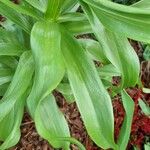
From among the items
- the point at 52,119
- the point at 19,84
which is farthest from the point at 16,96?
the point at 52,119

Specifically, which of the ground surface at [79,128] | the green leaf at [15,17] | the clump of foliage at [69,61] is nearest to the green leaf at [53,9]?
the clump of foliage at [69,61]

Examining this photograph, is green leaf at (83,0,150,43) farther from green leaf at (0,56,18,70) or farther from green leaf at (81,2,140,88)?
green leaf at (0,56,18,70)

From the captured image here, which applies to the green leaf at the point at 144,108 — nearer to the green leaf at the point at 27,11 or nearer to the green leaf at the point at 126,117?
the green leaf at the point at 126,117

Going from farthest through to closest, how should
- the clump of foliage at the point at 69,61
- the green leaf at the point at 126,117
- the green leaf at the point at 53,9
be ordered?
the green leaf at the point at 126,117, the green leaf at the point at 53,9, the clump of foliage at the point at 69,61

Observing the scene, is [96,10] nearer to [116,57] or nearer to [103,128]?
[116,57]

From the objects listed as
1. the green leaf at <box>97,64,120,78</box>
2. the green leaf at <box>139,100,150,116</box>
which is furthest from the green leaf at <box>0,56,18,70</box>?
A: the green leaf at <box>139,100,150,116</box>

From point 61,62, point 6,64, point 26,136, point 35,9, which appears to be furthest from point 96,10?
point 26,136

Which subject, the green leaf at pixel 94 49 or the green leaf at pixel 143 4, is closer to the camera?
the green leaf at pixel 143 4
